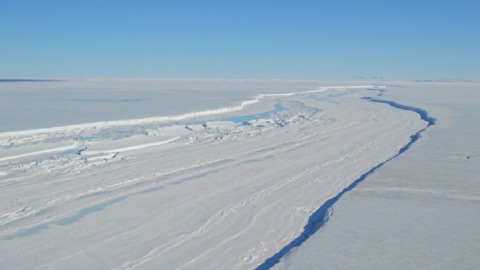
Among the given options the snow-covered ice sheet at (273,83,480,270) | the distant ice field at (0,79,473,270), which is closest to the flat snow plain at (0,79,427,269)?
the distant ice field at (0,79,473,270)

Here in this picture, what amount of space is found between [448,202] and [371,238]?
1.97 metres

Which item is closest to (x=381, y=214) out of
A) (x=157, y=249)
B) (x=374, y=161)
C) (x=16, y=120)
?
(x=157, y=249)

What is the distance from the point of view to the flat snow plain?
4.19m

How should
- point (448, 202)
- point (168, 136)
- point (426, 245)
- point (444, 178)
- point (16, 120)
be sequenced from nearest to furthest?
point (426, 245) < point (448, 202) < point (444, 178) < point (168, 136) < point (16, 120)

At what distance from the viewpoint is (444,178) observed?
274 inches

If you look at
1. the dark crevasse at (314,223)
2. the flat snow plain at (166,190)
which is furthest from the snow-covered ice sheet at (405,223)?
the flat snow plain at (166,190)

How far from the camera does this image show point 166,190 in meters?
6.39

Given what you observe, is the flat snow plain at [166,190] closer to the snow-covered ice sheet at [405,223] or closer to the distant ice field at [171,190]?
the distant ice field at [171,190]

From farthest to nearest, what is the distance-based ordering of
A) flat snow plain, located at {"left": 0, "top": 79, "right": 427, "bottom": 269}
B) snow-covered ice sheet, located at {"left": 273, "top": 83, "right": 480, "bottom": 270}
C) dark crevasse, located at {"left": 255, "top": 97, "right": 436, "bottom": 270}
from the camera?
1. flat snow plain, located at {"left": 0, "top": 79, "right": 427, "bottom": 269}
2. dark crevasse, located at {"left": 255, "top": 97, "right": 436, "bottom": 270}
3. snow-covered ice sheet, located at {"left": 273, "top": 83, "right": 480, "bottom": 270}

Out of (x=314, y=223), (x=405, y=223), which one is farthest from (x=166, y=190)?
(x=405, y=223)

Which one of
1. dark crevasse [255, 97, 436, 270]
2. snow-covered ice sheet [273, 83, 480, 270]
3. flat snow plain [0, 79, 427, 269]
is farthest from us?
flat snow plain [0, 79, 427, 269]

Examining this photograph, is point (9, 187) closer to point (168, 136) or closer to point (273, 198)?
point (273, 198)

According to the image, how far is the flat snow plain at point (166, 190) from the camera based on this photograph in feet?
13.8

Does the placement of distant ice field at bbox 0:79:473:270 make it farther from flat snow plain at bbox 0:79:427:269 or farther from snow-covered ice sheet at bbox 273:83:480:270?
snow-covered ice sheet at bbox 273:83:480:270
